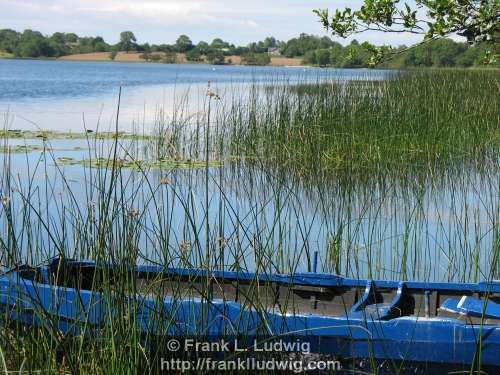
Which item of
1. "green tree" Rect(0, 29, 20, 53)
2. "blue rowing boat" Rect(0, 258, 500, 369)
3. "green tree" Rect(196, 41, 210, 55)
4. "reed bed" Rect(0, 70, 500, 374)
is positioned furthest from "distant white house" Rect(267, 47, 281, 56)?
"blue rowing boat" Rect(0, 258, 500, 369)

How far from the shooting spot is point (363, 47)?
6.29 m

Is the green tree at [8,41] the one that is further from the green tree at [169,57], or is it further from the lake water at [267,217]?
the lake water at [267,217]

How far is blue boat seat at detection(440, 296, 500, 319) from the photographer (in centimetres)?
412

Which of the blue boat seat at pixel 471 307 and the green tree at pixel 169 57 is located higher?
the green tree at pixel 169 57

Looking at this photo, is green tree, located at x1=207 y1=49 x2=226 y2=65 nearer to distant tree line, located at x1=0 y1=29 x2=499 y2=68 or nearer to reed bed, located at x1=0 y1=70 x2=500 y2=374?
distant tree line, located at x1=0 y1=29 x2=499 y2=68

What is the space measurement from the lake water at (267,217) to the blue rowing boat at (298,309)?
0.19 metres

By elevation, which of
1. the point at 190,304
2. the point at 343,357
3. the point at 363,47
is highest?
the point at 363,47

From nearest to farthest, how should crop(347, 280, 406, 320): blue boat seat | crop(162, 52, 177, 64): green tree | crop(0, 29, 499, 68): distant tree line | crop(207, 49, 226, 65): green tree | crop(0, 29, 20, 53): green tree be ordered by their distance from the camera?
crop(347, 280, 406, 320): blue boat seat, crop(0, 29, 499, 68): distant tree line, crop(207, 49, 226, 65): green tree, crop(162, 52, 177, 64): green tree, crop(0, 29, 20, 53): green tree

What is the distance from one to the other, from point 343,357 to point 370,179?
405 cm

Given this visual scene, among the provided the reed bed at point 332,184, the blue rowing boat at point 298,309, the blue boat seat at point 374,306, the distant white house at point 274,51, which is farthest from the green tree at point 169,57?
the blue boat seat at point 374,306

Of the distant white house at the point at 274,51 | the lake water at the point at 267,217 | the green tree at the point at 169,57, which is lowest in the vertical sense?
the lake water at the point at 267,217

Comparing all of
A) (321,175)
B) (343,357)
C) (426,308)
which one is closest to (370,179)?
(321,175)

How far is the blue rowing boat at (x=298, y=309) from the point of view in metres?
3.29

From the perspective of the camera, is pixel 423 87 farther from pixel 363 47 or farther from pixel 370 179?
pixel 363 47
